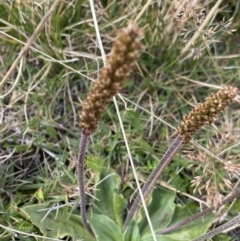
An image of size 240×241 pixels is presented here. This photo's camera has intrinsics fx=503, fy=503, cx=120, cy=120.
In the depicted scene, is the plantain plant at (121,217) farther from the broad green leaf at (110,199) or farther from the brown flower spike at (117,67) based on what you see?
the brown flower spike at (117,67)

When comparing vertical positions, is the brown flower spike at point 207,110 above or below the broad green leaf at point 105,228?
above

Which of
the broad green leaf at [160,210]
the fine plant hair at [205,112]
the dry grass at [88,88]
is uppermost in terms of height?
the fine plant hair at [205,112]

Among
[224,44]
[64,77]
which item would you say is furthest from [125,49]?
[224,44]

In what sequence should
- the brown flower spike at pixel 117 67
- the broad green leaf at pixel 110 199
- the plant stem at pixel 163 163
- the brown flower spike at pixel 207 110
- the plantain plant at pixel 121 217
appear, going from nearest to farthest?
the brown flower spike at pixel 117 67 < the brown flower spike at pixel 207 110 < the plant stem at pixel 163 163 < the plantain plant at pixel 121 217 < the broad green leaf at pixel 110 199

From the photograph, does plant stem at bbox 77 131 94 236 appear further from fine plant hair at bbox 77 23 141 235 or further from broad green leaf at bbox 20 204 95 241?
fine plant hair at bbox 77 23 141 235

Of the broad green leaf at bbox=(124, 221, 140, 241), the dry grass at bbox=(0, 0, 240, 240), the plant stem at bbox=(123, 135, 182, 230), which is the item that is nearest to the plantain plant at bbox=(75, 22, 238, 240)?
the plant stem at bbox=(123, 135, 182, 230)

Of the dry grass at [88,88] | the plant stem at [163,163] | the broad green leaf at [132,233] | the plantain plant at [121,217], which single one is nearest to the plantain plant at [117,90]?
the plant stem at [163,163]

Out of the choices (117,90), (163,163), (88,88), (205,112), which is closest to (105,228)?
(163,163)
